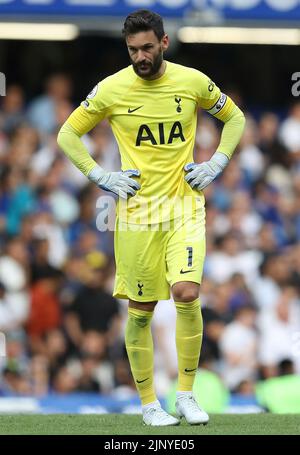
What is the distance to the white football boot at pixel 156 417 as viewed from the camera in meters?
7.46

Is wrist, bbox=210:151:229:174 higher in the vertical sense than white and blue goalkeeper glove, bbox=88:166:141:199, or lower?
higher

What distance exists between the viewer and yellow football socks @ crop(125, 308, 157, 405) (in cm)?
762

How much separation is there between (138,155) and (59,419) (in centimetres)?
190

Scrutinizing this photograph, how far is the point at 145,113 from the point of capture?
7.45 meters

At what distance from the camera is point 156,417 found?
753 cm

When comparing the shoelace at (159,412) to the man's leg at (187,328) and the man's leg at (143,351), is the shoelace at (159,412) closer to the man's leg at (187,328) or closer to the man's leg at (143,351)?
the man's leg at (143,351)

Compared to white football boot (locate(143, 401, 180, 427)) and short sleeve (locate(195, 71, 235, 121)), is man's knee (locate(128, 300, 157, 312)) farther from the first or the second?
short sleeve (locate(195, 71, 235, 121))

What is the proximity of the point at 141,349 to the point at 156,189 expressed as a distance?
1.03m

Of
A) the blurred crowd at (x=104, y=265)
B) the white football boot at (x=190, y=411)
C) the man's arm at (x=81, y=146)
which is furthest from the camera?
the blurred crowd at (x=104, y=265)

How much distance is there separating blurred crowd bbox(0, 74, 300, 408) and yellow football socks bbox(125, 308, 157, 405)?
4.84 metres

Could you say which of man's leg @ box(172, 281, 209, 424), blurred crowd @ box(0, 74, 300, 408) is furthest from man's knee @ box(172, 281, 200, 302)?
blurred crowd @ box(0, 74, 300, 408)

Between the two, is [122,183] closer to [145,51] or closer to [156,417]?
[145,51]

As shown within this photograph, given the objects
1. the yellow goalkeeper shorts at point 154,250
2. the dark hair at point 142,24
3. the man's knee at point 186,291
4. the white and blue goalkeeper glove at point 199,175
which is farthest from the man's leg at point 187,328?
the dark hair at point 142,24

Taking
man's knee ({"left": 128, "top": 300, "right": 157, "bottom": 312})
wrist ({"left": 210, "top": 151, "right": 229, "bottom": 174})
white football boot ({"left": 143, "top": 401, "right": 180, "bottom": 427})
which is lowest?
white football boot ({"left": 143, "top": 401, "right": 180, "bottom": 427})
